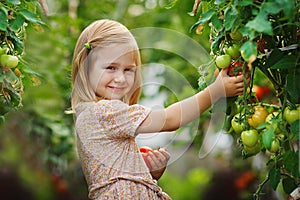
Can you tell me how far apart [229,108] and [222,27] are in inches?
12.5

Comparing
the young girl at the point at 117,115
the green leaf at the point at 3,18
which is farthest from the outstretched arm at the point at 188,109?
the green leaf at the point at 3,18

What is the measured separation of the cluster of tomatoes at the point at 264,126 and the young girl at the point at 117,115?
0.29 ft

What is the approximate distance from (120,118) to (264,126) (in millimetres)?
445

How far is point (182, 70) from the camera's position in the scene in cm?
354

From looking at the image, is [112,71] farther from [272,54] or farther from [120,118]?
[272,54]

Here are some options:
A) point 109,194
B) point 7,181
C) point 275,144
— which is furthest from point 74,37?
point 275,144

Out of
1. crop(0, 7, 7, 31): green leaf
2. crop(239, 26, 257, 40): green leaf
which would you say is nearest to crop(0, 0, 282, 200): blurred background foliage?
crop(0, 7, 7, 31): green leaf

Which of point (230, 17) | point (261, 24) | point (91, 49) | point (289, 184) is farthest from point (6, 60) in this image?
point (289, 184)

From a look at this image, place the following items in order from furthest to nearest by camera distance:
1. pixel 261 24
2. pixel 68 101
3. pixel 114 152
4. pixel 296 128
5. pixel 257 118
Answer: pixel 68 101
pixel 114 152
pixel 257 118
pixel 296 128
pixel 261 24

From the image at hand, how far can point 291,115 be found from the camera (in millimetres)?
1487

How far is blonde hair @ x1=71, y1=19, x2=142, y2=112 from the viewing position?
1854mm

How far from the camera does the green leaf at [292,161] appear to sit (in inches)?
59.8

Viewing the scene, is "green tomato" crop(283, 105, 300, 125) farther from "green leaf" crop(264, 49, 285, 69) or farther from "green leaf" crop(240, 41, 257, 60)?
"green leaf" crop(240, 41, 257, 60)

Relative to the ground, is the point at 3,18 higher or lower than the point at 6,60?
higher
